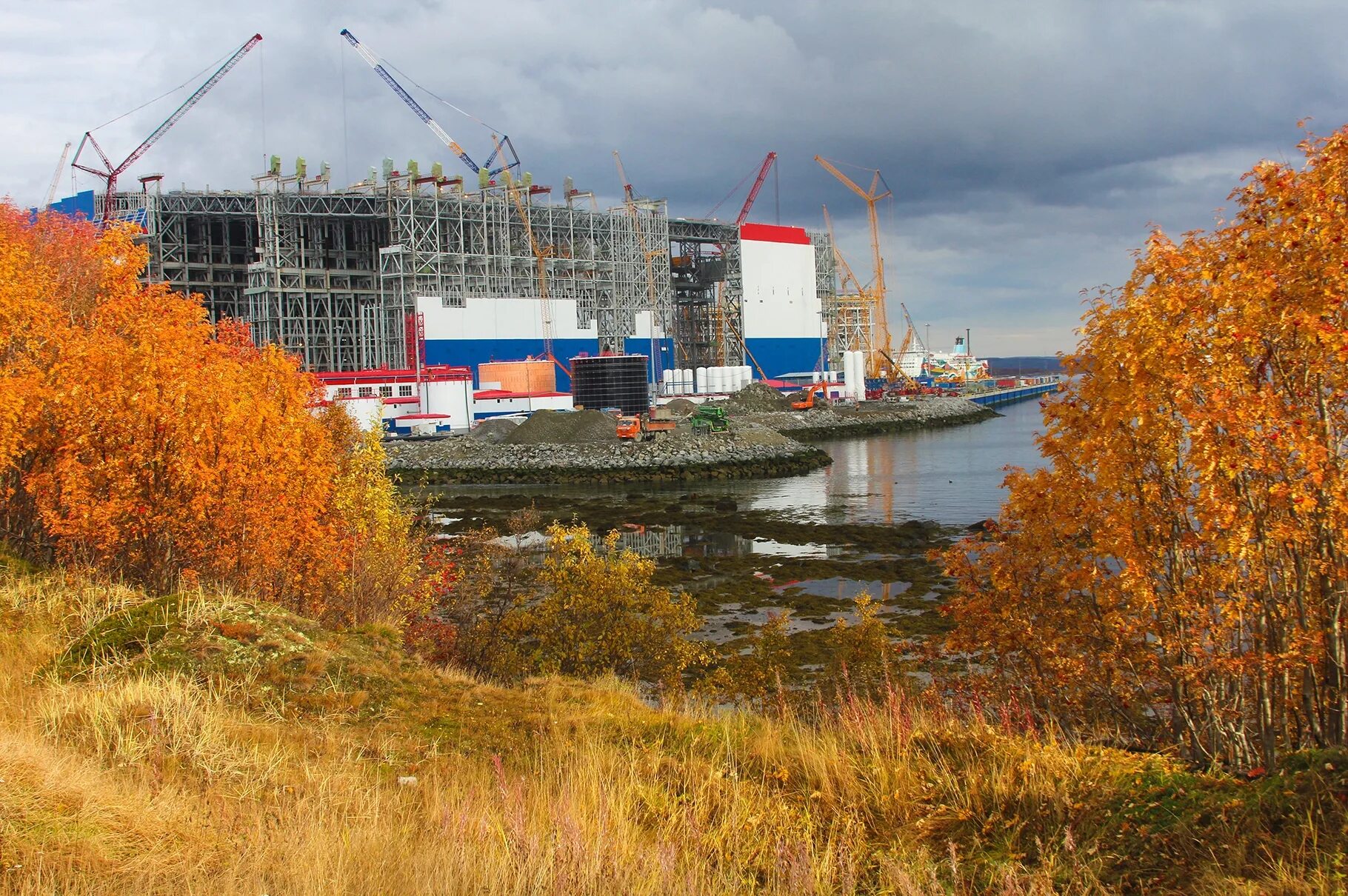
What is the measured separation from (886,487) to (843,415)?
3798 cm

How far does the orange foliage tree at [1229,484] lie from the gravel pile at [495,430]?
166ft

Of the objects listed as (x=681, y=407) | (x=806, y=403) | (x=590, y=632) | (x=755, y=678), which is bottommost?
(x=755, y=678)

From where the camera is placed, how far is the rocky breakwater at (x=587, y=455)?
4984 centimetres

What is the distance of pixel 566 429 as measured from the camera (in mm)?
56562

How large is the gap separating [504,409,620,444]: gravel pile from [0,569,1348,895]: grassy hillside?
4825 centimetres

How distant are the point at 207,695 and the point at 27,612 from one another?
308 cm

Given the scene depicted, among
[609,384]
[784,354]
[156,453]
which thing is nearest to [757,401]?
[784,354]

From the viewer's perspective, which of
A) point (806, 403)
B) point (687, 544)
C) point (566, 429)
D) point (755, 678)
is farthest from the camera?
point (806, 403)

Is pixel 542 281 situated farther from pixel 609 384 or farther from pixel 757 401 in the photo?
pixel 757 401

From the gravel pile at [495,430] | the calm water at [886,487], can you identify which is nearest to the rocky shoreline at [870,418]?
the calm water at [886,487]

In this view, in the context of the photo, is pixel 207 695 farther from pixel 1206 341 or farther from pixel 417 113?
pixel 417 113

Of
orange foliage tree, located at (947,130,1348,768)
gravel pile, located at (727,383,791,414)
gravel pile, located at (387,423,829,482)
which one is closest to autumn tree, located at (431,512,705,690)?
orange foliage tree, located at (947,130,1348,768)

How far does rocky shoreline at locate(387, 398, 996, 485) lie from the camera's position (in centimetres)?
4975

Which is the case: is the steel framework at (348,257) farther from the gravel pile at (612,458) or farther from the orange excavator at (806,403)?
the orange excavator at (806,403)
